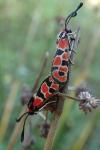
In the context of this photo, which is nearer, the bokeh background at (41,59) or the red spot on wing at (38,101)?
the red spot on wing at (38,101)

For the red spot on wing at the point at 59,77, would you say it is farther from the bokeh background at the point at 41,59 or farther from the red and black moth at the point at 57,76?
the bokeh background at the point at 41,59

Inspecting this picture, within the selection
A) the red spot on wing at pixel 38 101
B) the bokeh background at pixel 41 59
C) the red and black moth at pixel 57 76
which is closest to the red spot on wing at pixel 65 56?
the red and black moth at pixel 57 76

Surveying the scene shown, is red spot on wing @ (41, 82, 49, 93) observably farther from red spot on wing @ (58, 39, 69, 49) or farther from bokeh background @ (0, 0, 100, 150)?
bokeh background @ (0, 0, 100, 150)

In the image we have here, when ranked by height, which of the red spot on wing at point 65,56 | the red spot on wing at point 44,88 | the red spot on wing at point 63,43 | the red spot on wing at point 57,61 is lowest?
the red spot on wing at point 44,88

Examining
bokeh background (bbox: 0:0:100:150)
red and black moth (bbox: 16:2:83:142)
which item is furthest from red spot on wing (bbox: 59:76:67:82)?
bokeh background (bbox: 0:0:100:150)

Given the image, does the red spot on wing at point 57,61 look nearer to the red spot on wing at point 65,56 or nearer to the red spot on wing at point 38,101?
the red spot on wing at point 65,56

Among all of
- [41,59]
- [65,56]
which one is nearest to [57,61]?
[65,56]

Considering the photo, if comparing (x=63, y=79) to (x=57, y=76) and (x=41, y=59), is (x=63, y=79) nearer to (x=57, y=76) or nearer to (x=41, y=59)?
(x=57, y=76)

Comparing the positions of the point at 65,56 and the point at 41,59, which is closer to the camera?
the point at 65,56

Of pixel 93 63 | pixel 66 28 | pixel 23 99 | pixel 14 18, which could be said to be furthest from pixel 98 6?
pixel 66 28

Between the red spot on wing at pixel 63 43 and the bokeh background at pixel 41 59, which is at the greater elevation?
the bokeh background at pixel 41 59
